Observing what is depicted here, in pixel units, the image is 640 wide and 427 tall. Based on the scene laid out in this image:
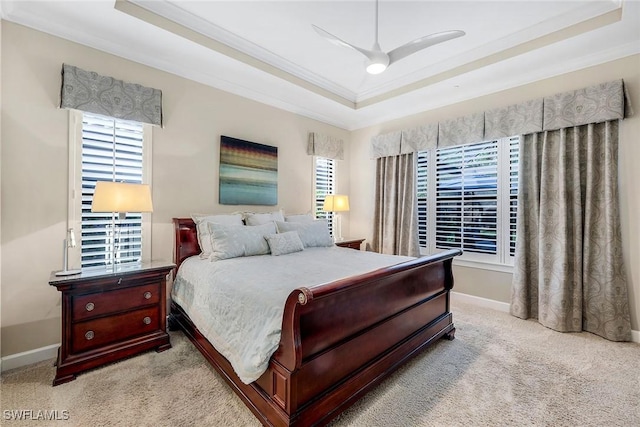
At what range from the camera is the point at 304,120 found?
4.44m

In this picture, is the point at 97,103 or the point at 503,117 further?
the point at 503,117

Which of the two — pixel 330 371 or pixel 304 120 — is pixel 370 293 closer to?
pixel 330 371

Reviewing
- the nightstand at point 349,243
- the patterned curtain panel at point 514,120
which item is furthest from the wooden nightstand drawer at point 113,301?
the patterned curtain panel at point 514,120

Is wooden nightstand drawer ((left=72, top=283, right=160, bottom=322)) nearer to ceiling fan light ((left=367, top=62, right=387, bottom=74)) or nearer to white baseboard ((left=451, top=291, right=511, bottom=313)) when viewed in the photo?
ceiling fan light ((left=367, top=62, right=387, bottom=74))

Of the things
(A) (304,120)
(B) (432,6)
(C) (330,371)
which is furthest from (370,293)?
(A) (304,120)

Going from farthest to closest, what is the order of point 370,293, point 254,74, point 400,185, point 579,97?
point 400,185
point 254,74
point 579,97
point 370,293

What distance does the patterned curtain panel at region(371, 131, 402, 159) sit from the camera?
4.40 m

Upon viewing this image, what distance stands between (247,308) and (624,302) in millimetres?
3532

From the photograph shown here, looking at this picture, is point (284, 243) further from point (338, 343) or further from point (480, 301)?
point (480, 301)

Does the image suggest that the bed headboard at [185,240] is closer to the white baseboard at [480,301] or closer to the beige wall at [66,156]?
the beige wall at [66,156]

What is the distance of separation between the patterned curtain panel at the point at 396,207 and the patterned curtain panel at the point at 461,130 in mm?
515

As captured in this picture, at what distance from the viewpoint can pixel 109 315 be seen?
7.35 ft

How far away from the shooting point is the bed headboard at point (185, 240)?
295cm

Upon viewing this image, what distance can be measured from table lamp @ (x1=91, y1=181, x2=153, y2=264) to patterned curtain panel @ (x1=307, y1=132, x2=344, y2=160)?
105 inches
